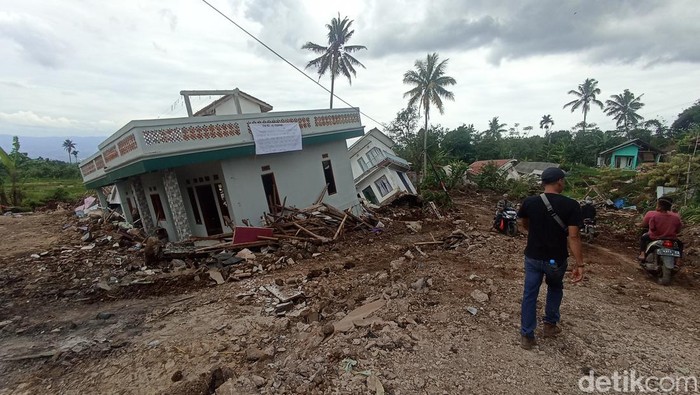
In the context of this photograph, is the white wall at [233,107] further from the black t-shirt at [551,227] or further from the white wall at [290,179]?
the black t-shirt at [551,227]

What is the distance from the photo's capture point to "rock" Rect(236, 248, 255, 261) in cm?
870

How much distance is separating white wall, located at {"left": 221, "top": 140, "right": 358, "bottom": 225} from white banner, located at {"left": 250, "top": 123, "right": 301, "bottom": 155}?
0.42 meters

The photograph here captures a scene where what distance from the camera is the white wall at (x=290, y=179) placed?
418 inches

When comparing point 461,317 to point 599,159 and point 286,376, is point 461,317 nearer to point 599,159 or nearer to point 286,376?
point 286,376

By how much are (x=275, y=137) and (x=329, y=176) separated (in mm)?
3425

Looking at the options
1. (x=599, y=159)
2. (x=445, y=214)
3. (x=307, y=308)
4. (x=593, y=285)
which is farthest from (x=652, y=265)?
(x=599, y=159)

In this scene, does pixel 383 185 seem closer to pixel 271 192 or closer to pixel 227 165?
pixel 271 192

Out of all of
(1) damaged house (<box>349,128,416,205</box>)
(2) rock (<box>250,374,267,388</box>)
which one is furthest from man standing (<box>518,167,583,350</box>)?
(1) damaged house (<box>349,128,416,205</box>)

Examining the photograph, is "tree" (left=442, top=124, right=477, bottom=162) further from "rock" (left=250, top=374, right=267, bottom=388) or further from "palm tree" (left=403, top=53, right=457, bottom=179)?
"rock" (left=250, top=374, right=267, bottom=388)

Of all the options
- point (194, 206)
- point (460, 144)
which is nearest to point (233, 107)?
point (194, 206)

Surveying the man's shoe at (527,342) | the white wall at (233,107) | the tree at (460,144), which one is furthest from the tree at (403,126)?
the man's shoe at (527,342)

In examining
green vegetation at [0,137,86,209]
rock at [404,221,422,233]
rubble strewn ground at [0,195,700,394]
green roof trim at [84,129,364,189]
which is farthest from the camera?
green vegetation at [0,137,86,209]

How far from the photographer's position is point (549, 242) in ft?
10.6

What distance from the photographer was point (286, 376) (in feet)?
10.3
